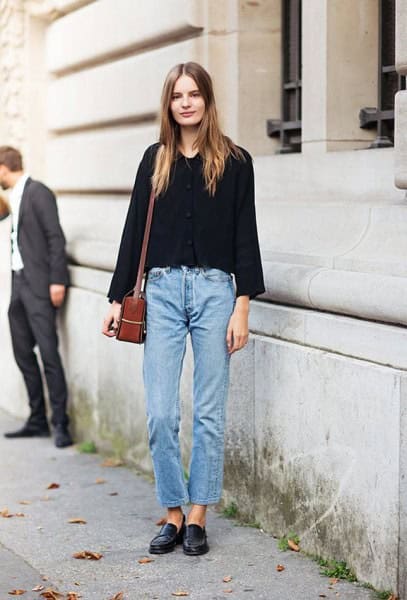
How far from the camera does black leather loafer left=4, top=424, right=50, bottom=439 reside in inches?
352

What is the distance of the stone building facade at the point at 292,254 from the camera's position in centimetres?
518

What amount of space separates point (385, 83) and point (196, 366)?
67.2 inches

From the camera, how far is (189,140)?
5.66m

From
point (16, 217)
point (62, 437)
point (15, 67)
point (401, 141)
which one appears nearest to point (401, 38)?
point (401, 141)

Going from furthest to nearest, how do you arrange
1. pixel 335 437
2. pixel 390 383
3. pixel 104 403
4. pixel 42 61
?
pixel 42 61 < pixel 104 403 < pixel 335 437 < pixel 390 383

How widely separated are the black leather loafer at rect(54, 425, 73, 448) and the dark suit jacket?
3.08 ft

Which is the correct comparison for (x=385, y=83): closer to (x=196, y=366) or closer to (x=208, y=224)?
(x=208, y=224)

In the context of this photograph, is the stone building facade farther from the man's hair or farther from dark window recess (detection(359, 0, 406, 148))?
the man's hair

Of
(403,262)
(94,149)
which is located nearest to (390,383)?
(403,262)

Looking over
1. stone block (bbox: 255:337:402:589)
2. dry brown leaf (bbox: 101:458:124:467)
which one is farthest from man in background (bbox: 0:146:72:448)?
stone block (bbox: 255:337:402:589)

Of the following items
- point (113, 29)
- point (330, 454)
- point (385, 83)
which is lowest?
point (330, 454)

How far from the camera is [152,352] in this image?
5668mm

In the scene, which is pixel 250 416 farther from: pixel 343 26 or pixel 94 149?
pixel 94 149

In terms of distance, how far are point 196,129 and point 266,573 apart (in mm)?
1854
